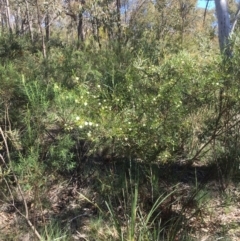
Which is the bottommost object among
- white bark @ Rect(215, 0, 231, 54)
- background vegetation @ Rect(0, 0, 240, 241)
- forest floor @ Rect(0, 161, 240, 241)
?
forest floor @ Rect(0, 161, 240, 241)

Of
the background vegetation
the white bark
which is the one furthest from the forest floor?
the white bark

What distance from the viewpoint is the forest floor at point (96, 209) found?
4.02 metres

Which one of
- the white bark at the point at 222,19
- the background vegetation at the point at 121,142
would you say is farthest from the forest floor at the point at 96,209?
the white bark at the point at 222,19

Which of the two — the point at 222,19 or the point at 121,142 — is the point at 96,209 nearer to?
the point at 121,142

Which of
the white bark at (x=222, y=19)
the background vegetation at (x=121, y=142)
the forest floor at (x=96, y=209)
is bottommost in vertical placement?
the forest floor at (x=96, y=209)

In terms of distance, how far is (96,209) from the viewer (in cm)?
454

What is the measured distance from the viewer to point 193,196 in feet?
12.8

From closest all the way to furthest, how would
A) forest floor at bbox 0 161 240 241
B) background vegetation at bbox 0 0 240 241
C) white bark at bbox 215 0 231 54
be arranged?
background vegetation at bbox 0 0 240 241 < forest floor at bbox 0 161 240 241 < white bark at bbox 215 0 231 54

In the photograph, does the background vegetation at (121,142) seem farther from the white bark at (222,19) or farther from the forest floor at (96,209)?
the white bark at (222,19)

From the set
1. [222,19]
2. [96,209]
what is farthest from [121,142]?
[222,19]

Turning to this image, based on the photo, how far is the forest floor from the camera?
13.2 ft

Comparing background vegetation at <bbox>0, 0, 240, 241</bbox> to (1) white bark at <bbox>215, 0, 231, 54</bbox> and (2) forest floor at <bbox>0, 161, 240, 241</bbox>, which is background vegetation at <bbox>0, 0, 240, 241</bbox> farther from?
(1) white bark at <bbox>215, 0, 231, 54</bbox>

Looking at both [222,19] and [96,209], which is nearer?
[96,209]

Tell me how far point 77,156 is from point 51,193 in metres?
0.54
